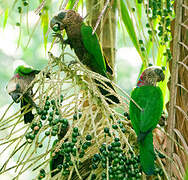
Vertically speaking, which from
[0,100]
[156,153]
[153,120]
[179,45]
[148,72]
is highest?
[179,45]

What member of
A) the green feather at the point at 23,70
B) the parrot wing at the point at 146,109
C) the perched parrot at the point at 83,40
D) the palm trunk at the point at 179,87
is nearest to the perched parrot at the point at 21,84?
the green feather at the point at 23,70

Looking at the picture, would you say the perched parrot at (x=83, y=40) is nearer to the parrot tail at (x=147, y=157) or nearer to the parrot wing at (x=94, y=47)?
the parrot wing at (x=94, y=47)

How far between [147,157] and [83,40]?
33.7 inches

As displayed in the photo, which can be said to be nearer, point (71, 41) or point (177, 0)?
point (177, 0)

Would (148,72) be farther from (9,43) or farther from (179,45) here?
(9,43)

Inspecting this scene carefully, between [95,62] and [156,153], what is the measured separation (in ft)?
2.28

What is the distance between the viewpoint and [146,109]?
51.5 inches

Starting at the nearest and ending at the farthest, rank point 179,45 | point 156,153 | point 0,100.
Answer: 1. point 156,153
2. point 179,45
3. point 0,100

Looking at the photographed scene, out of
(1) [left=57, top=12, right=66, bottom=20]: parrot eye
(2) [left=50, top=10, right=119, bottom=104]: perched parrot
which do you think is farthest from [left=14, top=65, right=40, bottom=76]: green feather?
(1) [left=57, top=12, right=66, bottom=20]: parrot eye

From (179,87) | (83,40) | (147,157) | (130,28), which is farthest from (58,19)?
(147,157)

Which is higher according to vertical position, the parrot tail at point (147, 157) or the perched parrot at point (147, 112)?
the perched parrot at point (147, 112)

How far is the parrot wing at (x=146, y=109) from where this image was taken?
1253 mm

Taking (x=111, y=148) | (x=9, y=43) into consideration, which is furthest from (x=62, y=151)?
(x=9, y=43)

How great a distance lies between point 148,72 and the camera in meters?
1.49
